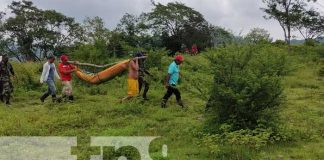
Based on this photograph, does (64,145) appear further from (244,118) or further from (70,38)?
(70,38)

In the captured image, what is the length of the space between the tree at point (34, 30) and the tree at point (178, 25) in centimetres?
714

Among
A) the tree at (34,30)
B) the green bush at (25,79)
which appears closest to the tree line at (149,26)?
the tree at (34,30)

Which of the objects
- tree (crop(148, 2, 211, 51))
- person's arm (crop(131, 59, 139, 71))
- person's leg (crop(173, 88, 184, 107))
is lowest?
person's leg (crop(173, 88, 184, 107))

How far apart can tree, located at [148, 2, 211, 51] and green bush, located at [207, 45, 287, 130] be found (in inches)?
1183

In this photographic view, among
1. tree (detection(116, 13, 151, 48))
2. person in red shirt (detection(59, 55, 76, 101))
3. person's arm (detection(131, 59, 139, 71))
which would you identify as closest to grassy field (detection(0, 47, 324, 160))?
person in red shirt (detection(59, 55, 76, 101))

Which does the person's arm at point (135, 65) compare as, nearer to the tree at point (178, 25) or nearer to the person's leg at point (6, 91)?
the person's leg at point (6, 91)

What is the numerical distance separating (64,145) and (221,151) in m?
2.83

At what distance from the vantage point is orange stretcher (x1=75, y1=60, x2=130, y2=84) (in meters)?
14.5

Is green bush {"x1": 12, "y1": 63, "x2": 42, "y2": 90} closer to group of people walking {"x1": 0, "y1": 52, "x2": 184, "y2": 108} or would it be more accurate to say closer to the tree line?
group of people walking {"x1": 0, "y1": 52, "x2": 184, "y2": 108}

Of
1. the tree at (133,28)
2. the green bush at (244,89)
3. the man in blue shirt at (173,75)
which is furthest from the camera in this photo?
the tree at (133,28)

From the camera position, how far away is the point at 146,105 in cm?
1289

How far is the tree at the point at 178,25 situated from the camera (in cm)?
4069

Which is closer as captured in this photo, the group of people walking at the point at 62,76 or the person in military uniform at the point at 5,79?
the group of people walking at the point at 62,76

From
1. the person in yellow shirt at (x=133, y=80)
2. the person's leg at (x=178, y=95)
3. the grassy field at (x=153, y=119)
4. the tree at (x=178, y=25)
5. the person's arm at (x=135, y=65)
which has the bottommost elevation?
the grassy field at (x=153, y=119)
